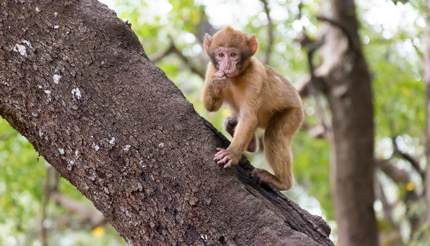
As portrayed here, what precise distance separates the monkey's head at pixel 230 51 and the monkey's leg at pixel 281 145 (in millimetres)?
539

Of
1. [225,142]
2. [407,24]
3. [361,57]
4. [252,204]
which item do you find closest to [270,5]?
[361,57]

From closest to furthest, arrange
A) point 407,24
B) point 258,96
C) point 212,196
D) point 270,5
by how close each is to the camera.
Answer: point 212,196 → point 258,96 → point 270,5 → point 407,24

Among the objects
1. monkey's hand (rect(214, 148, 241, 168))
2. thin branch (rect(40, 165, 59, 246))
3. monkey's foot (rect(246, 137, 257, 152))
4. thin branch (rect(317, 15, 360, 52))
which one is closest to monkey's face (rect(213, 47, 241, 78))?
monkey's foot (rect(246, 137, 257, 152))

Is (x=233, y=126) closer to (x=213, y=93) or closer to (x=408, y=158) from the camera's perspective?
(x=213, y=93)

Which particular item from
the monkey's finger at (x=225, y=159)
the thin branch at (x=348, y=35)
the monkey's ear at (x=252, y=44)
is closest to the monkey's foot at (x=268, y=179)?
the monkey's finger at (x=225, y=159)

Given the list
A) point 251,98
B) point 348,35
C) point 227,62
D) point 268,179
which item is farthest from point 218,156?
point 348,35

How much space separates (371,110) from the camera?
9.13 metres

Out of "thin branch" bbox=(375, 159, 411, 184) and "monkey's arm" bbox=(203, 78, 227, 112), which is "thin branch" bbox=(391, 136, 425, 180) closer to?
"thin branch" bbox=(375, 159, 411, 184)

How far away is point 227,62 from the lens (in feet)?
15.9

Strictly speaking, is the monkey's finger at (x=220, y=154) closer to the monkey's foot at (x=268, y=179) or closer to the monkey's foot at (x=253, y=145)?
the monkey's foot at (x=268, y=179)

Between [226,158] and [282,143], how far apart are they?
1585mm

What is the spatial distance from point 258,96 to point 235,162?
132cm

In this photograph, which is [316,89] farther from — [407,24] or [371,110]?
[407,24]

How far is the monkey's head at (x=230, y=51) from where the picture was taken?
4.84m
